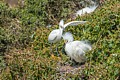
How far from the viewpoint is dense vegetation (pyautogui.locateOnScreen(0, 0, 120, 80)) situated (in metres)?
3.00

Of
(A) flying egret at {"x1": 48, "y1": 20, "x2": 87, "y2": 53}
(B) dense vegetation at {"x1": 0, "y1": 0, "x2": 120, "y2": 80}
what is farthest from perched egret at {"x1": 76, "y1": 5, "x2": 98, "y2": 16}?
(A) flying egret at {"x1": 48, "y1": 20, "x2": 87, "y2": 53}

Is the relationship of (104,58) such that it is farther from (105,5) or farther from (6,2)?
(6,2)

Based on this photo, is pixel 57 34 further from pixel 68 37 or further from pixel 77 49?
pixel 77 49

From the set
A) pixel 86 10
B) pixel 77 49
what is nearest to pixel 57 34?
pixel 77 49

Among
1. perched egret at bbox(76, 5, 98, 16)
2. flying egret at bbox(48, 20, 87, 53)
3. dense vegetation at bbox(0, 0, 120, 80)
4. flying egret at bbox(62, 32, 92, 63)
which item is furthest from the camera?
perched egret at bbox(76, 5, 98, 16)

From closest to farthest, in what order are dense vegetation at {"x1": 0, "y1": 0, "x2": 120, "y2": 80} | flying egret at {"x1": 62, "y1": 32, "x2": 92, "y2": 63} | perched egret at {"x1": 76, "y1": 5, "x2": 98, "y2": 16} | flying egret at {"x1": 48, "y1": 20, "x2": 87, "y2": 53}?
dense vegetation at {"x1": 0, "y1": 0, "x2": 120, "y2": 80} → flying egret at {"x1": 62, "y1": 32, "x2": 92, "y2": 63} → flying egret at {"x1": 48, "y1": 20, "x2": 87, "y2": 53} → perched egret at {"x1": 76, "y1": 5, "x2": 98, "y2": 16}

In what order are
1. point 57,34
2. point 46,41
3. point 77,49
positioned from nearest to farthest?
point 77,49
point 57,34
point 46,41

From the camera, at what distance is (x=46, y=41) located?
3770mm

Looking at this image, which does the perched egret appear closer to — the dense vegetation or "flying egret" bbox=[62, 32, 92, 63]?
the dense vegetation

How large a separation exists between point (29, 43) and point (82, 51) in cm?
102

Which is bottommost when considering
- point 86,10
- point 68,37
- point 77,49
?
point 77,49

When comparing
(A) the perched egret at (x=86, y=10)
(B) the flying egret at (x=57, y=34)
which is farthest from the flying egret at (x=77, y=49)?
(A) the perched egret at (x=86, y=10)

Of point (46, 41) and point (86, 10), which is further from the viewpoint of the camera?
point (86, 10)

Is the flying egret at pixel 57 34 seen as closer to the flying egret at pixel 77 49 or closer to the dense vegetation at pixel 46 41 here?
the dense vegetation at pixel 46 41
